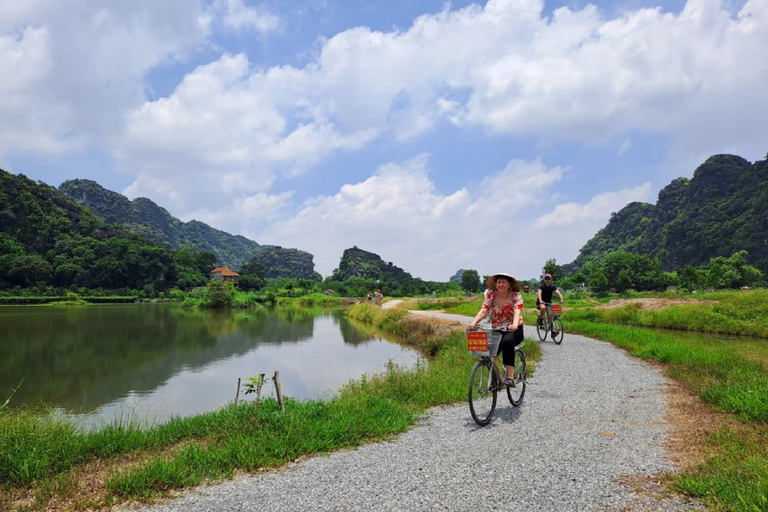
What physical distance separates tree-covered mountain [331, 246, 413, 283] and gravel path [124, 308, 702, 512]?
140m

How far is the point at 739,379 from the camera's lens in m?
7.64

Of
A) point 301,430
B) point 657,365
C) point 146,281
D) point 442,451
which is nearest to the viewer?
point 442,451

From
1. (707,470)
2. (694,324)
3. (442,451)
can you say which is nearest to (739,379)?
(707,470)

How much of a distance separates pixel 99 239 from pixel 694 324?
423ft

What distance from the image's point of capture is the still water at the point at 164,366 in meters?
11.3

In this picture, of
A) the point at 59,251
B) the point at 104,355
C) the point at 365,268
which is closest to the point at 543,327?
the point at 104,355

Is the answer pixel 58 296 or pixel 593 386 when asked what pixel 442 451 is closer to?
pixel 593 386

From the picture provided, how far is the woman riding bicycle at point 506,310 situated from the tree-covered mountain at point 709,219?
107 metres

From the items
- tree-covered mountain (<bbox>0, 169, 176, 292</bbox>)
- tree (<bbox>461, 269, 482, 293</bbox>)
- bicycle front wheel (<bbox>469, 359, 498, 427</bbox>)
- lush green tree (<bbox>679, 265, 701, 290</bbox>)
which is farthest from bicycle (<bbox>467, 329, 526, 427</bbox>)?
tree-covered mountain (<bbox>0, 169, 176, 292</bbox>)

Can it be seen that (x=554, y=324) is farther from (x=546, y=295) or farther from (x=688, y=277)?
(x=688, y=277)

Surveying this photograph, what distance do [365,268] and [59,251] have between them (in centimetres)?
9540

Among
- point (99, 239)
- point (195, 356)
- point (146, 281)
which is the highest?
point (99, 239)

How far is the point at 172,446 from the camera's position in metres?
5.89

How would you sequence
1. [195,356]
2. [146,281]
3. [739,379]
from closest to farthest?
[739,379] → [195,356] → [146,281]
